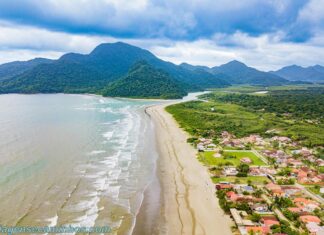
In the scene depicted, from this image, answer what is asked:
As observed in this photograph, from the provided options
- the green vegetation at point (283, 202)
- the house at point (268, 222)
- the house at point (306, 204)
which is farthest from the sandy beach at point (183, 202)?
the house at point (306, 204)

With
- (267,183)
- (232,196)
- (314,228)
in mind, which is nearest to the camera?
(314,228)

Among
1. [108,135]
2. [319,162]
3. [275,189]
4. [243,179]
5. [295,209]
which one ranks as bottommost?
[319,162]

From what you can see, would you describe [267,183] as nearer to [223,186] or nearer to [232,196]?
[223,186]

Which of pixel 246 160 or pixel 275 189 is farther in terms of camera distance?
pixel 246 160

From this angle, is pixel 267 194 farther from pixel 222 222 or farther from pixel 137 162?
pixel 137 162

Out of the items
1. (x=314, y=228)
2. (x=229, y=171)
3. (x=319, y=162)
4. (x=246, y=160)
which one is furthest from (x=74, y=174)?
(x=319, y=162)

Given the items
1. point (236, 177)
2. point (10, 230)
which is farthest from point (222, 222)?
point (10, 230)

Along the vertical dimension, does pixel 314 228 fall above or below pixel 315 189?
above
